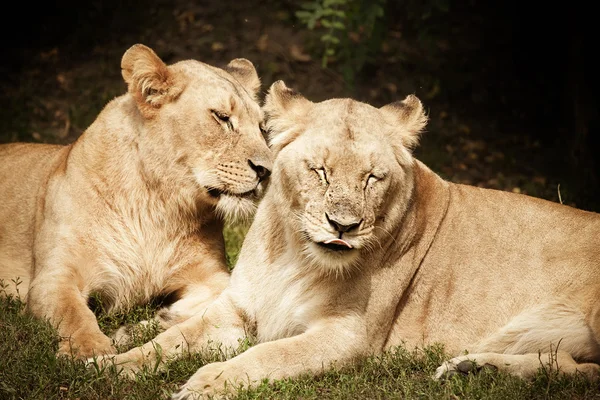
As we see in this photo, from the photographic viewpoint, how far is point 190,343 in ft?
15.4

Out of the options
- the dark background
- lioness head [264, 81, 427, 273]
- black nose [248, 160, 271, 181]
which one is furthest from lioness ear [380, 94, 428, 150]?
the dark background

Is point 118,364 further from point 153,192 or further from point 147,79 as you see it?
point 147,79

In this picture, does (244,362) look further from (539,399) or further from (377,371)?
(539,399)

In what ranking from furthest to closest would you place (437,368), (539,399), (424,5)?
(424,5) < (437,368) < (539,399)

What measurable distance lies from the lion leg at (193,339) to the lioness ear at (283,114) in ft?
3.07

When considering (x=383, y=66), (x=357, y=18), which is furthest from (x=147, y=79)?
(x=383, y=66)

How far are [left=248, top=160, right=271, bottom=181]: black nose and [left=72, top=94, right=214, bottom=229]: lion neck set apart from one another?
364 millimetres

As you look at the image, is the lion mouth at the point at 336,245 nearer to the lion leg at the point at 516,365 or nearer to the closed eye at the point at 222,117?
the lion leg at the point at 516,365

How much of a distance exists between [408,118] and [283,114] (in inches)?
26.7

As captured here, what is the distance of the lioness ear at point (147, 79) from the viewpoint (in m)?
5.12

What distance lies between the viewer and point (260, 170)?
16.8 feet

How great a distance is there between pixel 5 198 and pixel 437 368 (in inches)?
124

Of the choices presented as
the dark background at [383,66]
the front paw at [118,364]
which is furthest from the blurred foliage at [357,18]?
the front paw at [118,364]

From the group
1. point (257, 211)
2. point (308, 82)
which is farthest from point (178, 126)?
point (308, 82)
